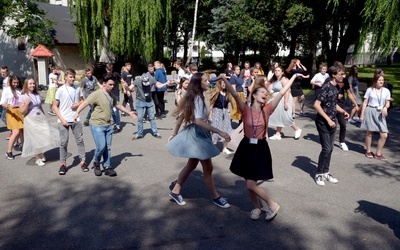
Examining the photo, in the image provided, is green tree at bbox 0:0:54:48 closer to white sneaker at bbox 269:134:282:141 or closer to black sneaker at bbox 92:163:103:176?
white sneaker at bbox 269:134:282:141

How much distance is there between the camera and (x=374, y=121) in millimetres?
7938

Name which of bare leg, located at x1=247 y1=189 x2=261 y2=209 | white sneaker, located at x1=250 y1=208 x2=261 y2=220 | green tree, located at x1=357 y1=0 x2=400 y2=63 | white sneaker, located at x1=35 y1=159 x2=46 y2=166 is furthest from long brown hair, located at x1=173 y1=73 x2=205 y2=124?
green tree, located at x1=357 y1=0 x2=400 y2=63

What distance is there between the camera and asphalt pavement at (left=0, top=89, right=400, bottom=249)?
14.9ft

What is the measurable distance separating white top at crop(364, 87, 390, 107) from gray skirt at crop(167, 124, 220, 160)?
14.0ft

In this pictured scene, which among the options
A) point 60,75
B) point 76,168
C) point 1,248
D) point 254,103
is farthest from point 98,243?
point 60,75

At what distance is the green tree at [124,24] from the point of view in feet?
78.3

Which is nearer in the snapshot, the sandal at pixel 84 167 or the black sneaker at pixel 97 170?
the black sneaker at pixel 97 170

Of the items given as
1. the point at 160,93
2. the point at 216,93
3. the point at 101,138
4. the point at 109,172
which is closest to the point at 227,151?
the point at 216,93

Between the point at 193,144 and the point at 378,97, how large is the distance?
15.0ft

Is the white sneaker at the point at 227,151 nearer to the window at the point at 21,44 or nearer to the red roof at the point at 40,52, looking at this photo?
the red roof at the point at 40,52

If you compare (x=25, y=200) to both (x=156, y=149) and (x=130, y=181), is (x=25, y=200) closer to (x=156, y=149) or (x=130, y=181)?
(x=130, y=181)

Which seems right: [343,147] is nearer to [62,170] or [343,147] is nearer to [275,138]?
[275,138]

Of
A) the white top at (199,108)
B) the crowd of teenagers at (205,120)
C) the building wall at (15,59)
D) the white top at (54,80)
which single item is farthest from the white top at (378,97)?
the building wall at (15,59)

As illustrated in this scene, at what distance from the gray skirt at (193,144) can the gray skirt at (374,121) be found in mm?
4190
